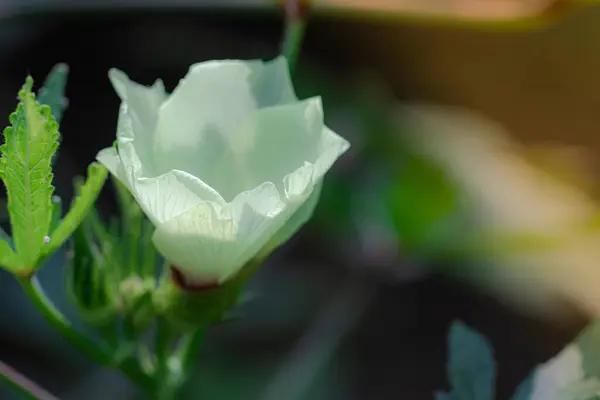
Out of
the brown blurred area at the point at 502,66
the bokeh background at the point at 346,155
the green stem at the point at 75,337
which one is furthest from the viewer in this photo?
the brown blurred area at the point at 502,66

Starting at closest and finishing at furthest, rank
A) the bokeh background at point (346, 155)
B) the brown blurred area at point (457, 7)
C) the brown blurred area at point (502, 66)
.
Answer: the brown blurred area at point (457, 7) → the bokeh background at point (346, 155) → the brown blurred area at point (502, 66)

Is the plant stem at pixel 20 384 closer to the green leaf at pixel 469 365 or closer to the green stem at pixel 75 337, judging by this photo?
the green stem at pixel 75 337

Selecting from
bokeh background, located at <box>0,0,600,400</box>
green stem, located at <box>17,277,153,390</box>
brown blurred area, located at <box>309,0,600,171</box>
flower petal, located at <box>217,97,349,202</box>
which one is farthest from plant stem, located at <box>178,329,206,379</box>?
brown blurred area, located at <box>309,0,600,171</box>

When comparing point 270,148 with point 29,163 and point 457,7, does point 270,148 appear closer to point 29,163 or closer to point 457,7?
point 29,163

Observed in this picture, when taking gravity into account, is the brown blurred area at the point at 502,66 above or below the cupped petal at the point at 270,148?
below

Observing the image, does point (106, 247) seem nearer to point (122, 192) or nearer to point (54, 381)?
point (122, 192)

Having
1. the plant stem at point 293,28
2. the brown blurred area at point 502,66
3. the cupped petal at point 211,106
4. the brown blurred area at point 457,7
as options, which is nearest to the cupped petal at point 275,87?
the cupped petal at point 211,106

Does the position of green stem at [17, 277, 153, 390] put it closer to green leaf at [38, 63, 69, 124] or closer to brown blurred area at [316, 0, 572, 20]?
green leaf at [38, 63, 69, 124]
